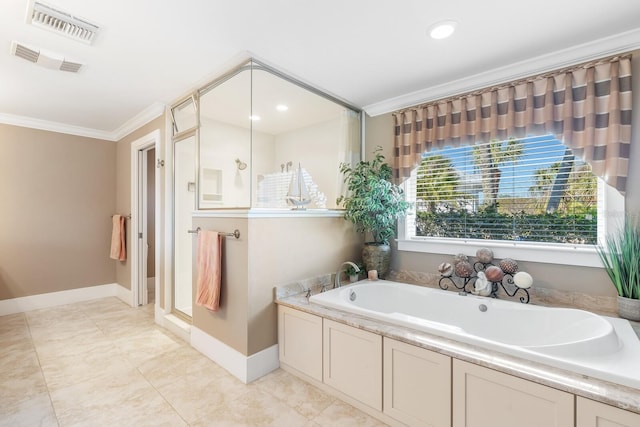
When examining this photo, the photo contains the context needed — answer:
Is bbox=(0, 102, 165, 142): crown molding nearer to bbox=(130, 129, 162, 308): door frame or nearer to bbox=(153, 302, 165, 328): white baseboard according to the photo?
bbox=(130, 129, 162, 308): door frame

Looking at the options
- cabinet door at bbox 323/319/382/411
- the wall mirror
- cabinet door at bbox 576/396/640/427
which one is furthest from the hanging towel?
cabinet door at bbox 576/396/640/427

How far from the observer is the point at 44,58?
2.22 metres

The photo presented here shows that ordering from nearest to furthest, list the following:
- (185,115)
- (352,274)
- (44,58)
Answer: (44,58), (352,274), (185,115)

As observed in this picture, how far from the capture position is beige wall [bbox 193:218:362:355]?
2225mm

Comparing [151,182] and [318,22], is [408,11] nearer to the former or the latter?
[318,22]

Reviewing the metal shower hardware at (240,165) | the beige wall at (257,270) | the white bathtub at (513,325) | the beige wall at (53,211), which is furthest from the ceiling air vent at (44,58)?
the white bathtub at (513,325)

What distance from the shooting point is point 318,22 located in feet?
6.04

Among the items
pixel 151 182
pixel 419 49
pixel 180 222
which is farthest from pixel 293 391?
pixel 151 182

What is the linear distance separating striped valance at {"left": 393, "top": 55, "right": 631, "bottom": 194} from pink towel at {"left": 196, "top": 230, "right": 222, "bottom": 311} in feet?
6.67

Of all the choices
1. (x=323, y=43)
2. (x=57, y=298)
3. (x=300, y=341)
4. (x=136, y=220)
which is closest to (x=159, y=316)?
(x=136, y=220)

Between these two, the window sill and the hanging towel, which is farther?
the hanging towel

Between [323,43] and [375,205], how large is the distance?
134cm

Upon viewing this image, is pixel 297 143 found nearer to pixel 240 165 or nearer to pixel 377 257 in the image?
pixel 240 165

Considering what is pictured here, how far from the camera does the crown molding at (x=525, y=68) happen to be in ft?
6.41
